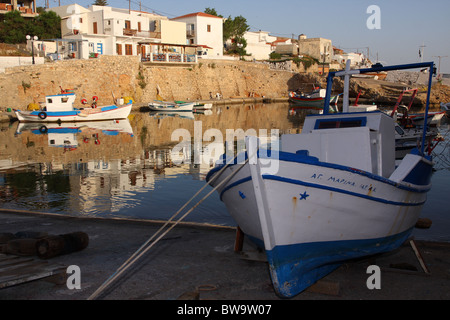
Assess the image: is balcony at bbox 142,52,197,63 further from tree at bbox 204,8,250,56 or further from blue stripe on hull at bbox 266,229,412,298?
blue stripe on hull at bbox 266,229,412,298

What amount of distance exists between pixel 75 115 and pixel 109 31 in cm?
2220

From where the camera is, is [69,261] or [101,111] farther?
[101,111]

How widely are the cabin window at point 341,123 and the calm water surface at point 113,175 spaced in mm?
4108

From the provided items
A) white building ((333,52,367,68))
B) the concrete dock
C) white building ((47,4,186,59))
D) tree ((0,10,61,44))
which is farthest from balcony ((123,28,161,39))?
white building ((333,52,367,68))

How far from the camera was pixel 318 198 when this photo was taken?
20.2 ft

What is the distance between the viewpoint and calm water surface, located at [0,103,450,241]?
1313 cm

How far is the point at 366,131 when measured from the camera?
7730mm

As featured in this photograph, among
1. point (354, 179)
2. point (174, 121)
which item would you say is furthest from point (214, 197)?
point (174, 121)

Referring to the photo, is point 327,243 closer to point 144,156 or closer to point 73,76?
point 144,156

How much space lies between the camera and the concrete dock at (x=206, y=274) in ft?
20.3

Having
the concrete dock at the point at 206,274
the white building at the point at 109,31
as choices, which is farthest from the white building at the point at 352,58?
the concrete dock at the point at 206,274

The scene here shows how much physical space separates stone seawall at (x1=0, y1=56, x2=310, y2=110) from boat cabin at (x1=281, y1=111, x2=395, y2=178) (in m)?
39.0

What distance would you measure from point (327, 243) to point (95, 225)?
18.6 feet

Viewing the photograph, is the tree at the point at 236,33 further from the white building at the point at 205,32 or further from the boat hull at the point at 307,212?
the boat hull at the point at 307,212
